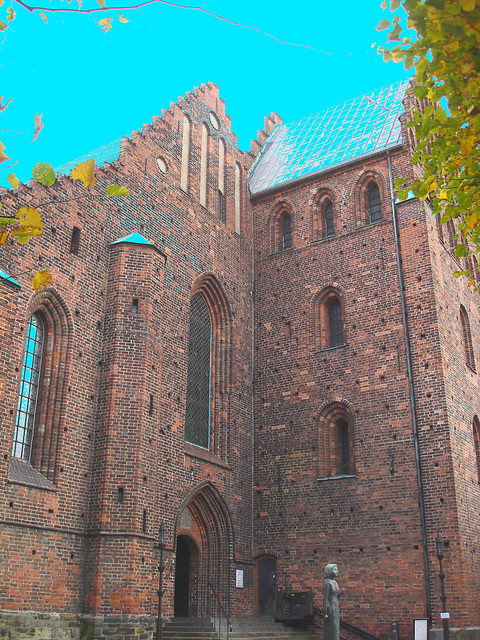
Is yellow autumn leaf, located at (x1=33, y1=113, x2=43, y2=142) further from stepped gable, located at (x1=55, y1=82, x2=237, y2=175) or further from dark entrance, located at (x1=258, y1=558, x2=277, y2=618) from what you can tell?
dark entrance, located at (x1=258, y1=558, x2=277, y2=618)

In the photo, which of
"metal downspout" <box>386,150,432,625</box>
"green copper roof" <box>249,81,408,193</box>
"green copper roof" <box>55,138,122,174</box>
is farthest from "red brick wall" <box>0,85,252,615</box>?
"metal downspout" <box>386,150,432,625</box>

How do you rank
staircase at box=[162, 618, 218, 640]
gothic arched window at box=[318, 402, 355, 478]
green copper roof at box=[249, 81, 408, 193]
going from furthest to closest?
1. green copper roof at box=[249, 81, 408, 193]
2. gothic arched window at box=[318, 402, 355, 478]
3. staircase at box=[162, 618, 218, 640]

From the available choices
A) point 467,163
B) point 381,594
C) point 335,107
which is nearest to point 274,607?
point 381,594

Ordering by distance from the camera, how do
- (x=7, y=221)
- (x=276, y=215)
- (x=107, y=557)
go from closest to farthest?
(x=7, y=221)
(x=107, y=557)
(x=276, y=215)

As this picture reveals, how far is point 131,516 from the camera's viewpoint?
14.3 metres

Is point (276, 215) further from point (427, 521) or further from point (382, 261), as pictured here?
point (427, 521)

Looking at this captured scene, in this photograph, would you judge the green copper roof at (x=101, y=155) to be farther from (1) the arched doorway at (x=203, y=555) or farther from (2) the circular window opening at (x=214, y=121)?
(1) the arched doorway at (x=203, y=555)

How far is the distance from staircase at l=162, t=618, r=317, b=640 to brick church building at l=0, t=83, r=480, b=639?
75 centimetres

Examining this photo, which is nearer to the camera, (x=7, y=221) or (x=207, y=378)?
(x=7, y=221)

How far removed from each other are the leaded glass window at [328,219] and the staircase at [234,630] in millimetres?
11138

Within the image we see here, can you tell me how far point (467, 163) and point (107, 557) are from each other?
10.3 metres

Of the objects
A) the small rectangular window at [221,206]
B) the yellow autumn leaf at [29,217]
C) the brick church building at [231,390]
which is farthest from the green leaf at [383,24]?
the small rectangular window at [221,206]

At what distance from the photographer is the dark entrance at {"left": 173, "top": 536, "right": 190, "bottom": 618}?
1728 centimetres

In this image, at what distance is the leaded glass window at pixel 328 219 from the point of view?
21.7m
